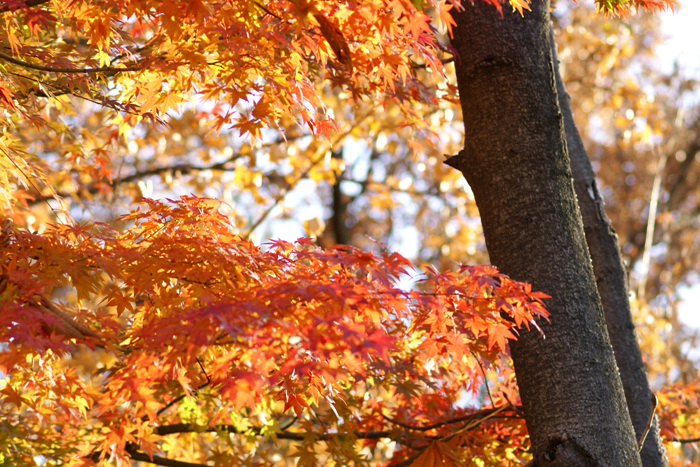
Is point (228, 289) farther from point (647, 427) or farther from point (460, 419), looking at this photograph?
point (647, 427)

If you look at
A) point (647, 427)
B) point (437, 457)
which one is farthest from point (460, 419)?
point (647, 427)

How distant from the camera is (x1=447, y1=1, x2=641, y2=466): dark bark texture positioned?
2352mm

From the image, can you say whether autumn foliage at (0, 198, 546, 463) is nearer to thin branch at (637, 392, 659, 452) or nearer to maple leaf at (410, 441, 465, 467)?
maple leaf at (410, 441, 465, 467)

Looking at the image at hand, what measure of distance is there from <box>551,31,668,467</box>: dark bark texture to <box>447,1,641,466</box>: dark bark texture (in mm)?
565

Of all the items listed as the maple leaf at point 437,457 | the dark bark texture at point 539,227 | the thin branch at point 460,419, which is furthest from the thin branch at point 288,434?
the dark bark texture at point 539,227

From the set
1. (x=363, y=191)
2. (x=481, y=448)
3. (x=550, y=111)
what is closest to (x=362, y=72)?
(x=550, y=111)

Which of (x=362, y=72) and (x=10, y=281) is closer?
(x=10, y=281)

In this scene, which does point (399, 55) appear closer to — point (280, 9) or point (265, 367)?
point (280, 9)

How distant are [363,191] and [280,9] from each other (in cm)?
727

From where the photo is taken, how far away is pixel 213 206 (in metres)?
2.55

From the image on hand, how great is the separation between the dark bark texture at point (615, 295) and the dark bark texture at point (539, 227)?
0.56 meters

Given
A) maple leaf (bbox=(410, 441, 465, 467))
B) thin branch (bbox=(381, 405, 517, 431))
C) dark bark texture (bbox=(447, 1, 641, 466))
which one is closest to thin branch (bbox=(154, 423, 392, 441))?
thin branch (bbox=(381, 405, 517, 431))

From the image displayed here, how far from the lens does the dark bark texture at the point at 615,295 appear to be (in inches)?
116

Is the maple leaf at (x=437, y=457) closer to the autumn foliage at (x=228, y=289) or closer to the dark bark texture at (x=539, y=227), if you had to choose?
the autumn foliage at (x=228, y=289)
